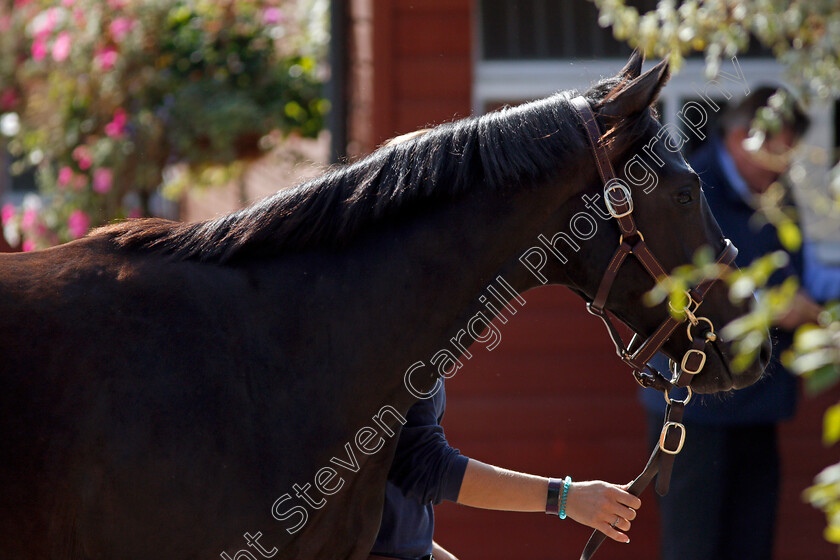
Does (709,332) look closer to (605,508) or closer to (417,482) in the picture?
(605,508)

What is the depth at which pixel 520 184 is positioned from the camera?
183cm

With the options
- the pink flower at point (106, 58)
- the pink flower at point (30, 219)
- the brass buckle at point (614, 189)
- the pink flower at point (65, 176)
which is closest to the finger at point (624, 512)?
the brass buckle at point (614, 189)

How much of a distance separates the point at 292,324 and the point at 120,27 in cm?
384

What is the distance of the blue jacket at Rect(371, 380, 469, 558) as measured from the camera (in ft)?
6.64

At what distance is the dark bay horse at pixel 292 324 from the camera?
1.61m

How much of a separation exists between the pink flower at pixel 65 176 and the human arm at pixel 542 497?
4.08 meters

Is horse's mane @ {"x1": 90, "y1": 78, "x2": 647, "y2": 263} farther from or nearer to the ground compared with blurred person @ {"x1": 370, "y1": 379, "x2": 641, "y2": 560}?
farther from the ground

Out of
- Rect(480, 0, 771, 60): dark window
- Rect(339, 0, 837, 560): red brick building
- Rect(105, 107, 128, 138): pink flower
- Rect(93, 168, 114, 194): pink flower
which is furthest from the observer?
Rect(93, 168, 114, 194): pink flower

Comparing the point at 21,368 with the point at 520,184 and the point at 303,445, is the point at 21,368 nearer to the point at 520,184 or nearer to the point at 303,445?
the point at 303,445

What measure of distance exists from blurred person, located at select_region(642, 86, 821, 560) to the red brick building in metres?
0.64

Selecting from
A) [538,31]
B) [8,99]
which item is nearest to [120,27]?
[8,99]

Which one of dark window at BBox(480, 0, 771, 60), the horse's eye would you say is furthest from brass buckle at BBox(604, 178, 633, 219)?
dark window at BBox(480, 0, 771, 60)

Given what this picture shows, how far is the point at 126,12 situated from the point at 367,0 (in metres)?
1.80

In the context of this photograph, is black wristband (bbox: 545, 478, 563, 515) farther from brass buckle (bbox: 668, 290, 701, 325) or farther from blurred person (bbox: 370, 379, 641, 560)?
brass buckle (bbox: 668, 290, 701, 325)
